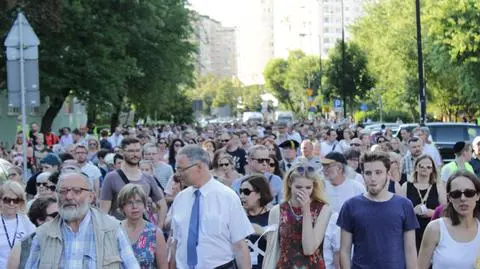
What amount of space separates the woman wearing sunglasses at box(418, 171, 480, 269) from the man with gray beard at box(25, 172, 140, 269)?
7.02 ft

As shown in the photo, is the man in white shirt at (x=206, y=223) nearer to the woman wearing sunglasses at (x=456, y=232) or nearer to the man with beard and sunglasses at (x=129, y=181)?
the woman wearing sunglasses at (x=456, y=232)

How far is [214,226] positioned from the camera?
736cm

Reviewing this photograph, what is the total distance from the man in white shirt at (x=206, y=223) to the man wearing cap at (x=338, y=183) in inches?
91.5

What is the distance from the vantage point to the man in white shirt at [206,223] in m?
7.37

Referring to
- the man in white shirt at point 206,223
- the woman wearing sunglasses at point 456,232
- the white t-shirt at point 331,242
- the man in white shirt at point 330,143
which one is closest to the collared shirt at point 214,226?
the man in white shirt at point 206,223

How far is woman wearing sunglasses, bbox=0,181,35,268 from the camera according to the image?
8.06 meters

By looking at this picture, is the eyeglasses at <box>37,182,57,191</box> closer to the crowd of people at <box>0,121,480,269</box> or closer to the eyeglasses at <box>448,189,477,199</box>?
the crowd of people at <box>0,121,480,269</box>

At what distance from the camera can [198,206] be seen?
24.3 feet

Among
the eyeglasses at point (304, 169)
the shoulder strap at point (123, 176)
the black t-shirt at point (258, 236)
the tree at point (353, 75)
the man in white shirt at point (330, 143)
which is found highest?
the tree at point (353, 75)

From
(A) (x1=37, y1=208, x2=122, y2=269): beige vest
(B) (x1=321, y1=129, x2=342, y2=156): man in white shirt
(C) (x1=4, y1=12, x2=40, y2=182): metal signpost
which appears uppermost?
(C) (x1=4, y1=12, x2=40, y2=182): metal signpost

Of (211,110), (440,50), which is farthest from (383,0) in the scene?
(211,110)

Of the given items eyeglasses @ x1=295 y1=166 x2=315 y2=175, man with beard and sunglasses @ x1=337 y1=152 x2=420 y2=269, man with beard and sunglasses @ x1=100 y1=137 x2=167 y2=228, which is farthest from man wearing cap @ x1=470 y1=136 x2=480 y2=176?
eyeglasses @ x1=295 y1=166 x2=315 y2=175

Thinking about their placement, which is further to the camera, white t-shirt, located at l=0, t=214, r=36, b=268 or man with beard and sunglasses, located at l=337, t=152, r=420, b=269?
white t-shirt, located at l=0, t=214, r=36, b=268

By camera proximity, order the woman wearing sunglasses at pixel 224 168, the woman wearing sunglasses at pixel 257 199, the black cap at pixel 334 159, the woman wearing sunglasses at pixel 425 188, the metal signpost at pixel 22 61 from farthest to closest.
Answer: the metal signpost at pixel 22 61 < the woman wearing sunglasses at pixel 224 168 < the woman wearing sunglasses at pixel 425 188 < the black cap at pixel 334 159 < the woman wearing sunglasses at pixel 257 199
